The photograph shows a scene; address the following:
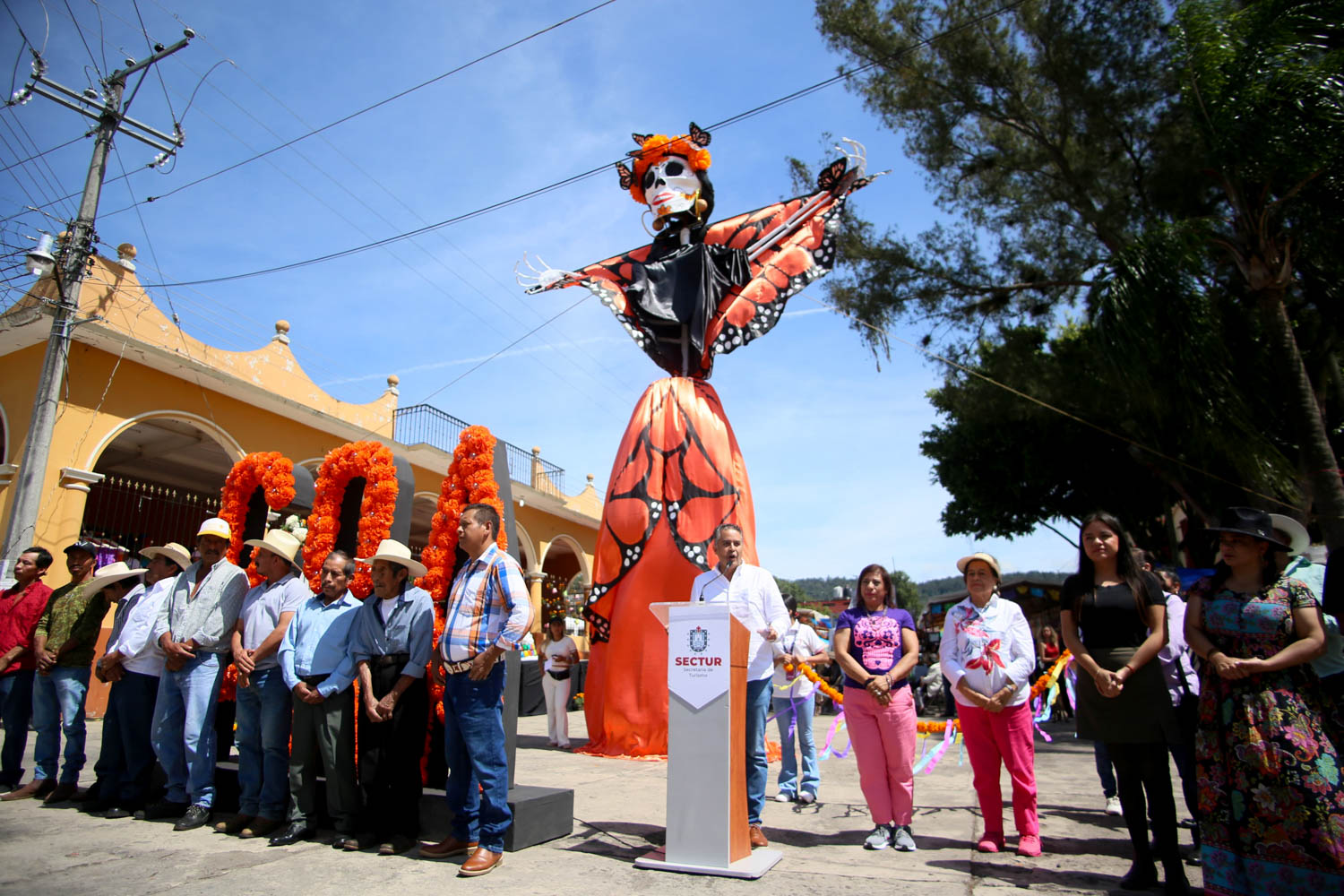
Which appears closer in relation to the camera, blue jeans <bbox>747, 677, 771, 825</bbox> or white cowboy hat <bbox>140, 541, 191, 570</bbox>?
blue jeans <bbox>747, 677, 771, 825</bbox>

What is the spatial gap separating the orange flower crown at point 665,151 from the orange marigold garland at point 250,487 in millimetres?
5572

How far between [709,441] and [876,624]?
4.47 m

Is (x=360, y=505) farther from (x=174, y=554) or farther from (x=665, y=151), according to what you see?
(x=665, y=151)

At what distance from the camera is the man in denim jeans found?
5367 mm

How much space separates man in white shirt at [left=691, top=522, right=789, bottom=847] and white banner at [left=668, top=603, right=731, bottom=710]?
0.88 ft

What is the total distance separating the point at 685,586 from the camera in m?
8.33

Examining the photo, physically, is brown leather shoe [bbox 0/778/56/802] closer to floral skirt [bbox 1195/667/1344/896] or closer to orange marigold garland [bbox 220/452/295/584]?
orange marigold garland [bbox 220/452/295/584]

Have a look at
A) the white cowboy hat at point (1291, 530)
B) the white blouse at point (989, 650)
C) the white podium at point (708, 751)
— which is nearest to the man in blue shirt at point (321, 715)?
the white podium at point (708, 751)

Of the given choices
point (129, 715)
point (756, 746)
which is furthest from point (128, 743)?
point (756, 746)

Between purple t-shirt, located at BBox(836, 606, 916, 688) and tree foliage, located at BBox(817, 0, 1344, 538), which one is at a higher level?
tree foliage, located at BBox(817, 0, 1344, 538)

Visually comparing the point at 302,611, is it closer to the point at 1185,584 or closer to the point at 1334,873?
the point at 1334,873

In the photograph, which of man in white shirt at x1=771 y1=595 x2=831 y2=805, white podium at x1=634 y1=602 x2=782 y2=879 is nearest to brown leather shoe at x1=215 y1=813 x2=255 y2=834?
white podium at x1=634 y1=602 x2=782 y2=879

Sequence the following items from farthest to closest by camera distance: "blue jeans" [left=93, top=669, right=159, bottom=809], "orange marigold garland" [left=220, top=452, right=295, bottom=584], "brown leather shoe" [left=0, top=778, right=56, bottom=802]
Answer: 1. "orange marigold garland" [left=220, top=452, right=295, bottom=584]
2. "brown leather shoe" [left=0, top=778, right=56, bottom=802]
3. "blue jeans" [left=93, top=669, right=159, bottom=809]

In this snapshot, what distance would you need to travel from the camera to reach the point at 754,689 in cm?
459
